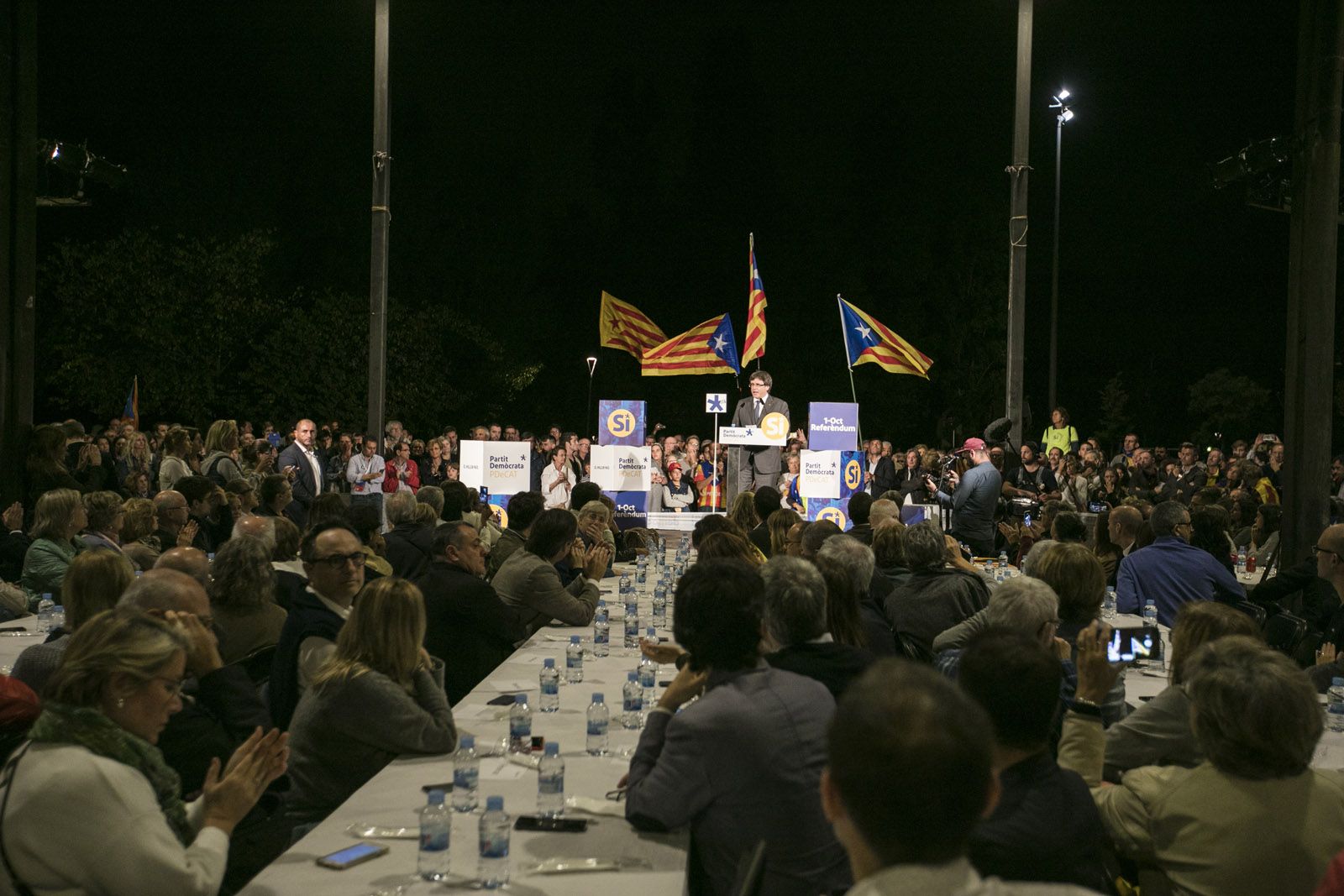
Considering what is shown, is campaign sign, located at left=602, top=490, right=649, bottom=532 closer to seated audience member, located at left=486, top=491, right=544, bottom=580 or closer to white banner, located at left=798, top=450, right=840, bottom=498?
white banner, located at left=798, top=450, right=840, bottom=498

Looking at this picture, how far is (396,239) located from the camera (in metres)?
35.7

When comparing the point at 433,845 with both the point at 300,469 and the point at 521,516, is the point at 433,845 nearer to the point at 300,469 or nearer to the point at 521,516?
the point at 521,516

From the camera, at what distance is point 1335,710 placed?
5113 mm

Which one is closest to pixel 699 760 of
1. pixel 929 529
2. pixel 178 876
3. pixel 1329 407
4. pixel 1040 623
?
pixel 178 876

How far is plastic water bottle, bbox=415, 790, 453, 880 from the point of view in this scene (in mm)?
3094

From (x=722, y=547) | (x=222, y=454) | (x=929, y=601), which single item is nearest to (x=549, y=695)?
(x=722, y=547)

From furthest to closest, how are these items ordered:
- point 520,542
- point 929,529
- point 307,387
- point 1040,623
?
point 307,387, point 520,542, point 929,529, point 1040,623

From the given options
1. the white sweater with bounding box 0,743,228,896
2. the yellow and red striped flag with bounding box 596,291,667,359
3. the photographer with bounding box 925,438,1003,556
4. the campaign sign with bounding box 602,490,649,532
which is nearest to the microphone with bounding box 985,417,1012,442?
the photographer with bounding box 925,438,1003,556

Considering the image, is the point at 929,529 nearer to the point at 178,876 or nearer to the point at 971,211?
the point at 178,876

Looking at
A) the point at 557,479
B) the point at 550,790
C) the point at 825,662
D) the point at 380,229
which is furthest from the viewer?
the point at 557,479

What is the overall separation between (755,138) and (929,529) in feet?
118

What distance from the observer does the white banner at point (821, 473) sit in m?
15.8

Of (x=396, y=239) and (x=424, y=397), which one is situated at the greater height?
(x=396, y=239)

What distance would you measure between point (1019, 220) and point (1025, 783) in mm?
12073
